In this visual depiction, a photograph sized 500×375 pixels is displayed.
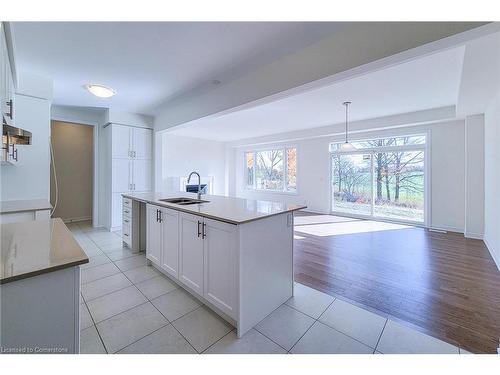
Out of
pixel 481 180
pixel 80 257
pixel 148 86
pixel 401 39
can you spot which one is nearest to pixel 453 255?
pixel 481 180

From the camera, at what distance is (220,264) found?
181cm

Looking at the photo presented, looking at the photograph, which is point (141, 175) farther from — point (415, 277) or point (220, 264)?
point (415, 277)

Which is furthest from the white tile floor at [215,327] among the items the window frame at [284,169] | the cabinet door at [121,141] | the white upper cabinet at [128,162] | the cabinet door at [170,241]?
the window frame at [284,169]

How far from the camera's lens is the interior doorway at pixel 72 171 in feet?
17.8

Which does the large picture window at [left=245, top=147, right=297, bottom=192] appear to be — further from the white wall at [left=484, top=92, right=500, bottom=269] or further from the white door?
the white door

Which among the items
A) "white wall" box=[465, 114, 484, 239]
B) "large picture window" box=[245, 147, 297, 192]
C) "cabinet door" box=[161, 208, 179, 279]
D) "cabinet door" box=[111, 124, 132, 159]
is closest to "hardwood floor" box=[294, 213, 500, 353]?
"white wall" box=[465, 114, 484, 239]

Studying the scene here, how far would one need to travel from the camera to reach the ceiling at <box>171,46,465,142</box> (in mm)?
2877

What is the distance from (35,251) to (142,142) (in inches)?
178

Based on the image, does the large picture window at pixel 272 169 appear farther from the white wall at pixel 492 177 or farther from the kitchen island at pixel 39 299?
the kitchen island at pixel 39 299

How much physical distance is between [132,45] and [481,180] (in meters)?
5.87

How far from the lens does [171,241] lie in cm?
238

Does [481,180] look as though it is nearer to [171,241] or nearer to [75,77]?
[171,241]

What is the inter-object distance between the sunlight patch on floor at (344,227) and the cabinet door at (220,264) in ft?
9.97

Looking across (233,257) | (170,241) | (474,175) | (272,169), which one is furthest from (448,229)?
(170,241)
